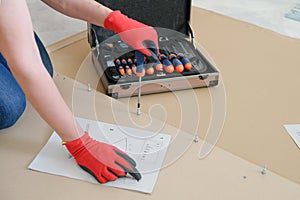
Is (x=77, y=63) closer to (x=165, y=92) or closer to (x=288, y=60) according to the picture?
(x=165, y=92)

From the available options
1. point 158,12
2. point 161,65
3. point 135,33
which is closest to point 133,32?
point 135,33

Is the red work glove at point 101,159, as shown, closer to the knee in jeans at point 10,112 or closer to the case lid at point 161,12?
the knee in jeans at point 10,112

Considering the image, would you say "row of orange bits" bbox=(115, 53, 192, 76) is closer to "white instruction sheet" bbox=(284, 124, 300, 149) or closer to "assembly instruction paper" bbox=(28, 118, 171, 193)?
"assembly instruction paper" bbox=(28, 118, 171, 193)

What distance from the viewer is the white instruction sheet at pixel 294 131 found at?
128 cm

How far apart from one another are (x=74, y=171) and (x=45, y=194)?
0.09 meters

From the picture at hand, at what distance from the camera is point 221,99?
1429 millimetres

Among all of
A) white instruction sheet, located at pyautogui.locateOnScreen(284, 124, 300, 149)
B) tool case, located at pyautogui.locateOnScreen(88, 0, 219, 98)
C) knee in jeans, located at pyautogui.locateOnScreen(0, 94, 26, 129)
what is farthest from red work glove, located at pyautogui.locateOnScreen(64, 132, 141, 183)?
white instruction sheet, located at pyautogui.locateOnScreen(284, 124, 300, 149)

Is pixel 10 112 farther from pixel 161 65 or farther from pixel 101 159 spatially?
pixel 161 65

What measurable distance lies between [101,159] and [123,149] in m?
0.09

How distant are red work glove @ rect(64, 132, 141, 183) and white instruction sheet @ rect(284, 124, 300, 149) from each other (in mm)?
496

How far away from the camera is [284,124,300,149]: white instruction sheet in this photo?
1275 mm

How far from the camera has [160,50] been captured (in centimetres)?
151

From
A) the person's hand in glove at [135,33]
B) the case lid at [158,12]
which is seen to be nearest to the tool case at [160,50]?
the case lid at [158,12]

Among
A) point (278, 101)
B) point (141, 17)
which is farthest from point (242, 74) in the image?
point (141, 17)
